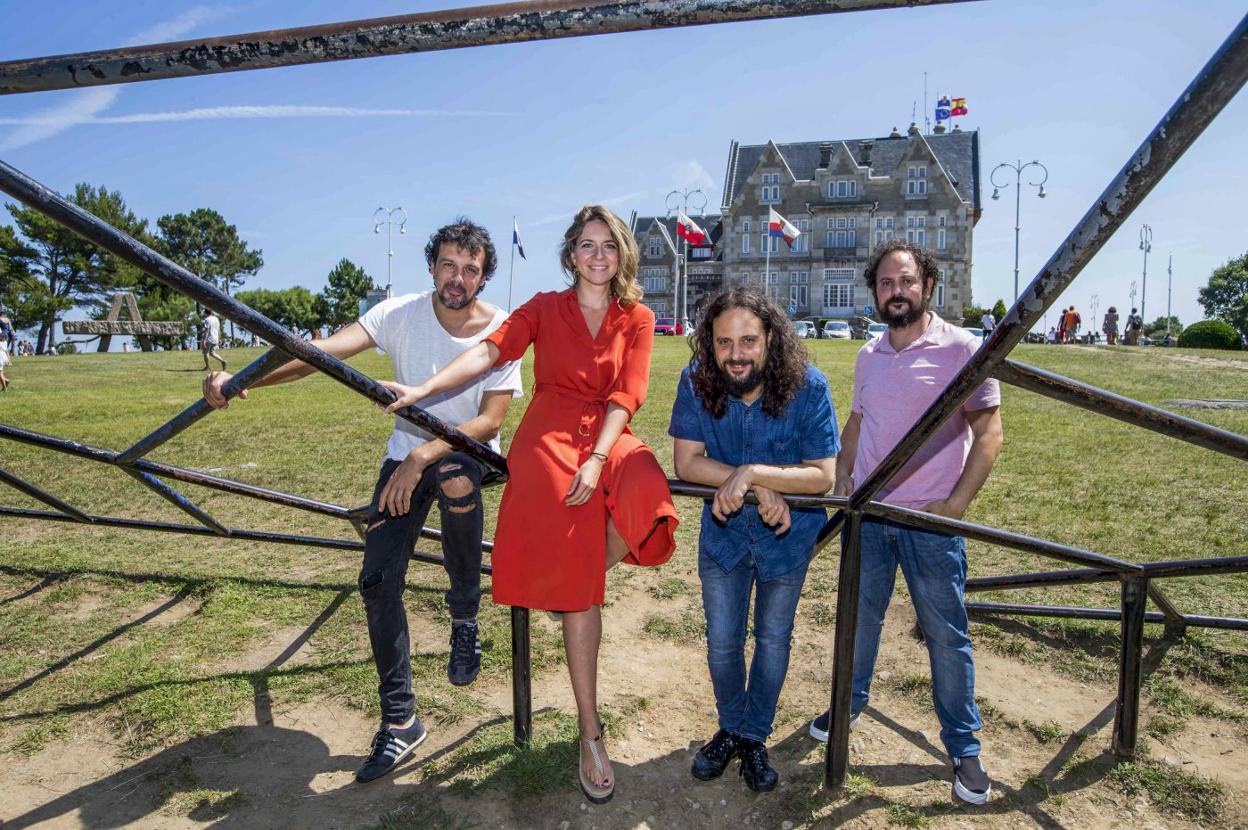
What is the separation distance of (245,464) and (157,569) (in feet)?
11.9

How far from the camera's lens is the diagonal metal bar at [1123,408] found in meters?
1.95

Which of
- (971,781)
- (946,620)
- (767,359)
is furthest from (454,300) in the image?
(971,781)

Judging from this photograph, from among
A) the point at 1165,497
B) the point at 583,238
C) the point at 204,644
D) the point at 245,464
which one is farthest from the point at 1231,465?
the point at 245,464

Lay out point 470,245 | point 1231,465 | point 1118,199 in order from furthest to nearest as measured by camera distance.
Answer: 1. point 1231,465
2. point 470,245
3. point 1118,199

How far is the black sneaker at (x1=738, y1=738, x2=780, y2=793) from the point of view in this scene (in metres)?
2.79

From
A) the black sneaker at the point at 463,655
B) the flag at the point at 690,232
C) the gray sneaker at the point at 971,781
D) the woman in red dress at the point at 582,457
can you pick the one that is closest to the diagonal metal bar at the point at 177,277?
the woman in red dress at the point at 582,457

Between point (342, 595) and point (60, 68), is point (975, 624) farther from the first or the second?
point (60, 68)

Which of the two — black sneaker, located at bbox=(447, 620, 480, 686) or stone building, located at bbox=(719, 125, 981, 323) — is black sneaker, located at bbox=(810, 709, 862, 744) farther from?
stone building, located at bbox=(719, 125, 981, 323)

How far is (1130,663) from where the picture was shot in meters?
2.97

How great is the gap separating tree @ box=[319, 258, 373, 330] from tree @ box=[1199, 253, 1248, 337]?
63.1 meters

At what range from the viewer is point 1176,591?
4.63 m

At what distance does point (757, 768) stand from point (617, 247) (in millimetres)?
1733

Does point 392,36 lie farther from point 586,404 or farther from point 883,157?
point 883,157

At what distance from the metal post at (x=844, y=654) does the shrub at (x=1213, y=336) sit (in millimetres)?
31645
